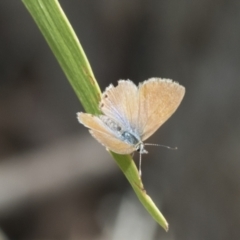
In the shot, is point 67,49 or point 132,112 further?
point 132,112

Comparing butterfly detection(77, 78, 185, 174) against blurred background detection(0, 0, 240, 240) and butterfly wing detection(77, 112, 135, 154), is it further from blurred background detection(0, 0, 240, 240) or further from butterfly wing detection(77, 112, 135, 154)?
blurred background detection(0, 0, 240, 240)

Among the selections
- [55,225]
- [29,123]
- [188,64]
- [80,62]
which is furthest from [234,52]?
[80,62]

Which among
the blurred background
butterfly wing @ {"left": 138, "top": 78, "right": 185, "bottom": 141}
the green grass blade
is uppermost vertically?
the green grass blade

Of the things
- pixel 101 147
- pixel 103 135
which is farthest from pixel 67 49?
pixel 101 147

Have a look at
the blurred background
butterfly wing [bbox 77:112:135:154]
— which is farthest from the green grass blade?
the blurred background

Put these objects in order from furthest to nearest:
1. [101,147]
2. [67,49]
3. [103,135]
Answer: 1. [101,147]
2. [103,135]
3. [67,49]

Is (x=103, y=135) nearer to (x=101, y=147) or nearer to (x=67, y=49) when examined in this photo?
(x=67, y=49)

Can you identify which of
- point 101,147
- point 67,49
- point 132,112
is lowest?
point 101,147

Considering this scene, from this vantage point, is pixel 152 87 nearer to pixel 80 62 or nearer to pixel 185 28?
pixel 80 62
